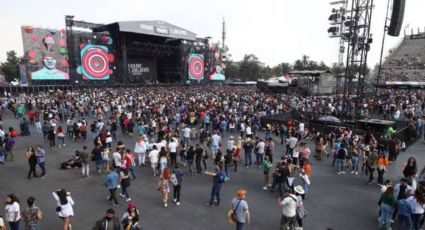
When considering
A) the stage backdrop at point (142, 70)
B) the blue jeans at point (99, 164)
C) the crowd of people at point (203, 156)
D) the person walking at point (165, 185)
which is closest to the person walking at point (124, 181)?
the crowd of people at point (203, 156)

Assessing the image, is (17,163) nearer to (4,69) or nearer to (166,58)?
(166,58)

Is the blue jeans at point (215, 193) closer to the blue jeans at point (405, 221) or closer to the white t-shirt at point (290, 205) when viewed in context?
the white t-shirt at point (290, 205)

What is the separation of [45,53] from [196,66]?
21.8 metres

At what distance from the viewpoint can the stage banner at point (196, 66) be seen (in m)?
44.9

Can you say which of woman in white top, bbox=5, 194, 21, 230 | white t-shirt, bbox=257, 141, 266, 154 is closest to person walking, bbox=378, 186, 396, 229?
white t-shirt, bbox=257, 141, 266, 154

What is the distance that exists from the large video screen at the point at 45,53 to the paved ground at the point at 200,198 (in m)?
26.3

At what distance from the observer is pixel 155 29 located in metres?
40.4

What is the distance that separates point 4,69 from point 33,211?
59994mm

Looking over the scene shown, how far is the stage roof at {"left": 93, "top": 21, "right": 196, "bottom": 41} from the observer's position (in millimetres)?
36956

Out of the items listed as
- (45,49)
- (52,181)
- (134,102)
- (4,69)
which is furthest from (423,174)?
(4,69)

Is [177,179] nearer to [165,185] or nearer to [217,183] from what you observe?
[165,185]

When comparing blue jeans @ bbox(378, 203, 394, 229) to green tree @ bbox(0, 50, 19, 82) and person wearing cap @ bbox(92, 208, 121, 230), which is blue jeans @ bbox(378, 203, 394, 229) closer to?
person wearing cap @ bbox(92, 208, 121, 230)

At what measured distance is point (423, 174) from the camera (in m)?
7.62


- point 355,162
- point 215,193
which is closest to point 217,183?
point 215,193
